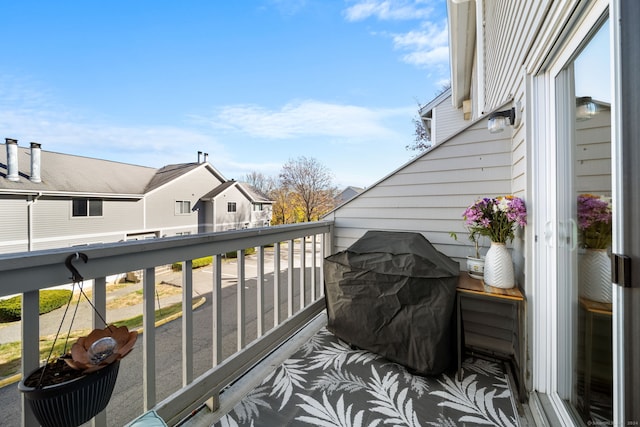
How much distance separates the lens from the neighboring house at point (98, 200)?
31.2 feet

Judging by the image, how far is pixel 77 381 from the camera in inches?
33.4

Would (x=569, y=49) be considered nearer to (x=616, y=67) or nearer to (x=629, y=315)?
(x=616, y=67)

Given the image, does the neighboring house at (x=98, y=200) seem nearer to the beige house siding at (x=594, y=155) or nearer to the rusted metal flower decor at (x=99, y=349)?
the rusted metal flower decor at (x=99, y=349)

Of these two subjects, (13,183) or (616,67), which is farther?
(13,183)

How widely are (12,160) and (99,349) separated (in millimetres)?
13261

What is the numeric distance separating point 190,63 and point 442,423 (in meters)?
10.4

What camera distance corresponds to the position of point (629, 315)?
809 millimetres

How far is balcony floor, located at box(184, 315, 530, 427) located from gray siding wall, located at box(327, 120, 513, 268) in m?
1.09

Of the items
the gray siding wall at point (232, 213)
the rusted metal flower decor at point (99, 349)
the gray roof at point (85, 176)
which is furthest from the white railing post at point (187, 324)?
the gray siding wall at point (232, 213)

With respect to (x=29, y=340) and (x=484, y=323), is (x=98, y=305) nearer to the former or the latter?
(x=29, y=340)

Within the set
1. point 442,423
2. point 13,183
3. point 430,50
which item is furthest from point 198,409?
point 13,183

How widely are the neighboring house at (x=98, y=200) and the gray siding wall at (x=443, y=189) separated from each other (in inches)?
494

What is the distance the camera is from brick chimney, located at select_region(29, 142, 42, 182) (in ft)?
32.8

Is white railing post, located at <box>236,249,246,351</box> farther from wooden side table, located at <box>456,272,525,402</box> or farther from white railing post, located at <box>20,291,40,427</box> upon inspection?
wooden side table, located at <box>456,272,525,402</box>
